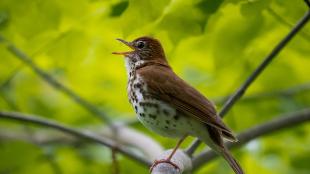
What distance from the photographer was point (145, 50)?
16.5 ft

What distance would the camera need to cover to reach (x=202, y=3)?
13.9ft

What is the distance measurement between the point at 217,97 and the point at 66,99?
6.97 feet

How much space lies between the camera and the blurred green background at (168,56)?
4438 millimetres

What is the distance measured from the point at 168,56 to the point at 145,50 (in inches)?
15.6

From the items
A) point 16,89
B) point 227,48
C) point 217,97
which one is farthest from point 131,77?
point 16,89

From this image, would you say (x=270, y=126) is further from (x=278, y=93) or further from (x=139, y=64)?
(x=278, y=93)

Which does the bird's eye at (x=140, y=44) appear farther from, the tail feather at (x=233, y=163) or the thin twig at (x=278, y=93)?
A: the thin twig at (x=278, y=93)

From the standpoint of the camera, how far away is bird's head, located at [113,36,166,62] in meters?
4.98

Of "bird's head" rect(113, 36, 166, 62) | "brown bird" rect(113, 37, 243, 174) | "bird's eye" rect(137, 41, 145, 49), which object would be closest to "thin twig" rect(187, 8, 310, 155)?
"brown bird" rect(113, 37, 243, 174)

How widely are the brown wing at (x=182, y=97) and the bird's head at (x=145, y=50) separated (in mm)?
360

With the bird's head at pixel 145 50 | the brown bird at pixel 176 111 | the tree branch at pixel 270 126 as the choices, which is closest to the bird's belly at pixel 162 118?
the brown bird at pixel 176 111

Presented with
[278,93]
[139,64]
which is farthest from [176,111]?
[278,93]

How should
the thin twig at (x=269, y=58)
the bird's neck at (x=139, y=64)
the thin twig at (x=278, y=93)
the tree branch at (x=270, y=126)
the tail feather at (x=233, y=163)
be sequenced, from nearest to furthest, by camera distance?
the tail feather at (x=233, y=163) < the thin twig at (x=269, y=58) < the bird's neck at (x=139, y=64) < the tree branch at (x=270, y=126) < the thin twig at (x=278, y=93)

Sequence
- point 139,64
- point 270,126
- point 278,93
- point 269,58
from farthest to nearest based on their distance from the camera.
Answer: point 278,93 → point 270,126 → point 139,64 → point 269,58
